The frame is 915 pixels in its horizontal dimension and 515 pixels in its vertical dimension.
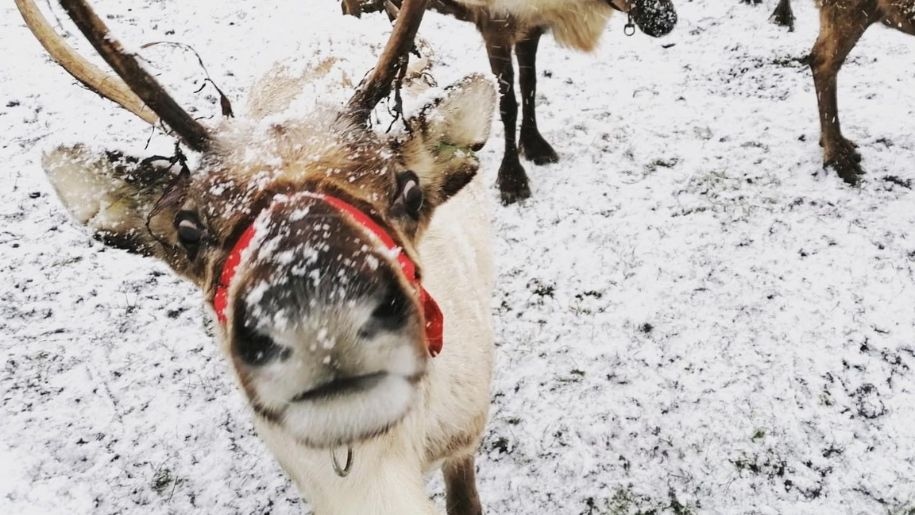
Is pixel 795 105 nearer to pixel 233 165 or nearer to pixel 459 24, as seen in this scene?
pixel 459 24

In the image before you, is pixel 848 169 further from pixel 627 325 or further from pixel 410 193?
pixel 410 193

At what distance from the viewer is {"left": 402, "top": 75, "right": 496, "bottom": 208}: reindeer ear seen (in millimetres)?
1922

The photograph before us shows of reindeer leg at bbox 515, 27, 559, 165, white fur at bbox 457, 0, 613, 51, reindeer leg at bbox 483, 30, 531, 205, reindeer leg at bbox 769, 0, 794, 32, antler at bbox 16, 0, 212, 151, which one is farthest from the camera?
reindeer leg at bbox 769, 0, 794, 32

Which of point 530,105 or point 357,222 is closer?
point 357,222

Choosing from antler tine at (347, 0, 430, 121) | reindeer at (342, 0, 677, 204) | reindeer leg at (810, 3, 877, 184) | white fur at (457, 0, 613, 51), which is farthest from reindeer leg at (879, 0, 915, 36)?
antler tine at (347, 0, 430, 121)

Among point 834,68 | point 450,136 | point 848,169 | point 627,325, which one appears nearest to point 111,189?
point 450,136

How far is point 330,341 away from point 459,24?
771 centimetres

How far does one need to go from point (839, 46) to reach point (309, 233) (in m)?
4.65

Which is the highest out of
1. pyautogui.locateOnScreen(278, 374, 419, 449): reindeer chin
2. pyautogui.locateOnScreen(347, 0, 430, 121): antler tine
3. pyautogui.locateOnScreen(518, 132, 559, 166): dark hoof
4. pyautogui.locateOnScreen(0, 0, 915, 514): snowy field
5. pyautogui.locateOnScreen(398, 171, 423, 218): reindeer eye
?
pyautogui.locateOnScreen(347, 0, 430, 121): antler tine

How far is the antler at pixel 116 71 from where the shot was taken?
5.15 feet

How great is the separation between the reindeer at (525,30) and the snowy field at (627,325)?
25cm

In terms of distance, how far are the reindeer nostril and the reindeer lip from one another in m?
0.11

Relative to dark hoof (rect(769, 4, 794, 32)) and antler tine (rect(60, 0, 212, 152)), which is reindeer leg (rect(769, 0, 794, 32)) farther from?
antler tine (rect(60, 0, 212, 152))

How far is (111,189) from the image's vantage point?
77.3 inches
